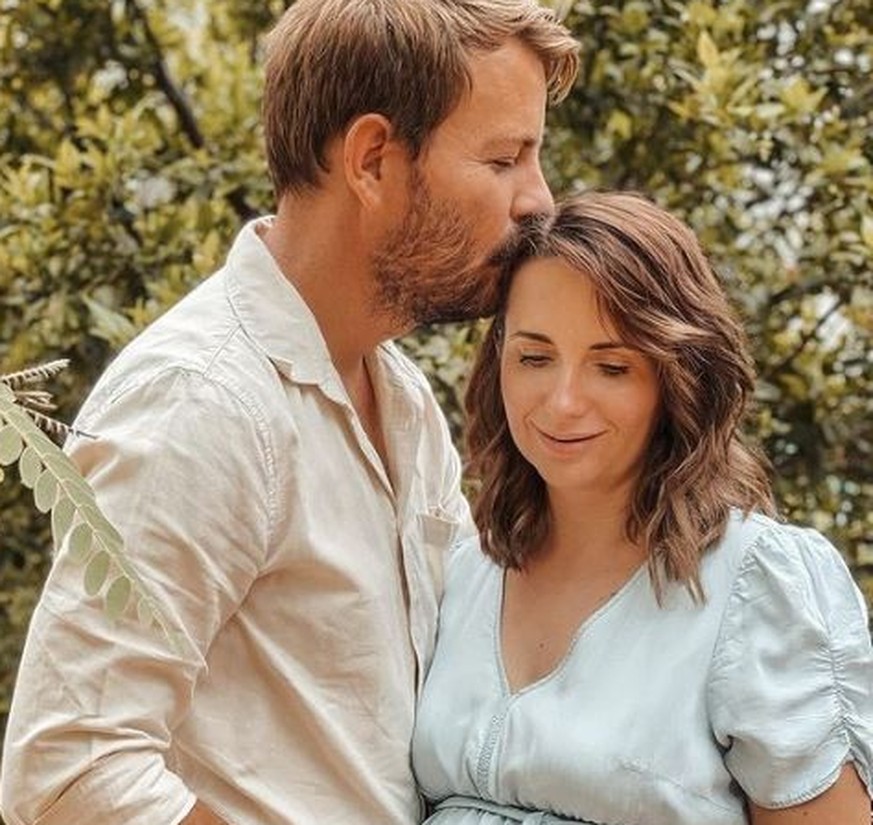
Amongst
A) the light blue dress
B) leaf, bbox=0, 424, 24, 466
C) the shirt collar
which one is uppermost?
leaf, bbox=0, 424, 24, 466

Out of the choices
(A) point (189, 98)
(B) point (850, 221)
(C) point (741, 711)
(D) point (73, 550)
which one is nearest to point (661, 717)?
(C) point (741, 711)

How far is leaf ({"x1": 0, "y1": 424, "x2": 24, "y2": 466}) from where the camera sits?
1.48m

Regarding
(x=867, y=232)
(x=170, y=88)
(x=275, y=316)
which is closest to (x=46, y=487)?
(x=275, y=316)

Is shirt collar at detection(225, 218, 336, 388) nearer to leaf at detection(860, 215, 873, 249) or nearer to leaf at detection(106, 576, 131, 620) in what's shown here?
leaf at detection(106, 576, 131, 620)

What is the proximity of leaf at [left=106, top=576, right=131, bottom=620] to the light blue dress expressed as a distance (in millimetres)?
1009

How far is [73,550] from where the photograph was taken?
1.52 m

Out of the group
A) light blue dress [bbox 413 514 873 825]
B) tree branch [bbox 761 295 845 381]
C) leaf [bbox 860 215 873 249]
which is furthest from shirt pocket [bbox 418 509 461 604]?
tree branch [bbox 761 295 845 381]

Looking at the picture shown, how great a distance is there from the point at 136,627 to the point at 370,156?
0.65m

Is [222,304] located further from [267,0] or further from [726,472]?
[267,0]

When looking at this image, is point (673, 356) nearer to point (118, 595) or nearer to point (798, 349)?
point (118, 595)

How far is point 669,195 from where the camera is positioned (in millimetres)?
4211

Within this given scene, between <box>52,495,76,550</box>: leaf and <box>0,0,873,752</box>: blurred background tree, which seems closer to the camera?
<box>52,495,76,550</box>: leaf

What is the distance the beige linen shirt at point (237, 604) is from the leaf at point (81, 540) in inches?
23.3

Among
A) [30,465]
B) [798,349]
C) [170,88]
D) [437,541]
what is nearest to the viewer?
[30,465]
